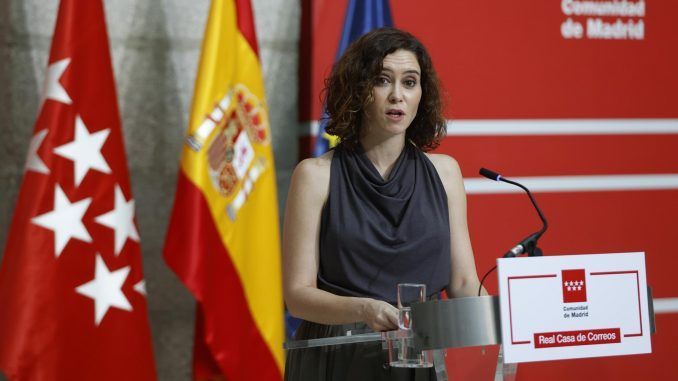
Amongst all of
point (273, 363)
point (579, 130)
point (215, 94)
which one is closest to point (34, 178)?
point (215, 94)

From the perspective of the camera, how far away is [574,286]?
1.66 meters

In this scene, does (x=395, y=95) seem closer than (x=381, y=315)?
No

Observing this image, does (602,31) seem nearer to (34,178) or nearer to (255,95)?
(255,95)

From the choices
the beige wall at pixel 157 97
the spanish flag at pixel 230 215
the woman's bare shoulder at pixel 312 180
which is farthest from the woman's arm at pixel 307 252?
the beige wall at pixel 157 97

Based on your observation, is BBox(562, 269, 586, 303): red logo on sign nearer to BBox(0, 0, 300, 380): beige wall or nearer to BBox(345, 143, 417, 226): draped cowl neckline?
BBox(345, 143, 417, 226): draped cowl neckline

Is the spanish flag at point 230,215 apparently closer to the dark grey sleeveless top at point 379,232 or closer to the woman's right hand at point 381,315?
the dark grey sleeveless top at point 379,232

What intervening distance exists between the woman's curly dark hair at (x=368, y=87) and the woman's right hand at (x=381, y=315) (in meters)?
0.49

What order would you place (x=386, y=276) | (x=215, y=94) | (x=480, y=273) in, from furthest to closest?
(x=480, y=273)
(x=215, y=94)
(x=386, y=276)

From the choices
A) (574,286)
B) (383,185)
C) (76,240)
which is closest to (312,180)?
(383,185)

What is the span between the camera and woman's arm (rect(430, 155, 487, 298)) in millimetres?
2180

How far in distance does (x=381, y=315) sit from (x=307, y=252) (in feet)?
1.15

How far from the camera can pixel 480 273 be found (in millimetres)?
3926

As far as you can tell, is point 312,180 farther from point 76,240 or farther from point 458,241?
point 76,240

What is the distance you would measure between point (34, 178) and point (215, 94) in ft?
2.31
